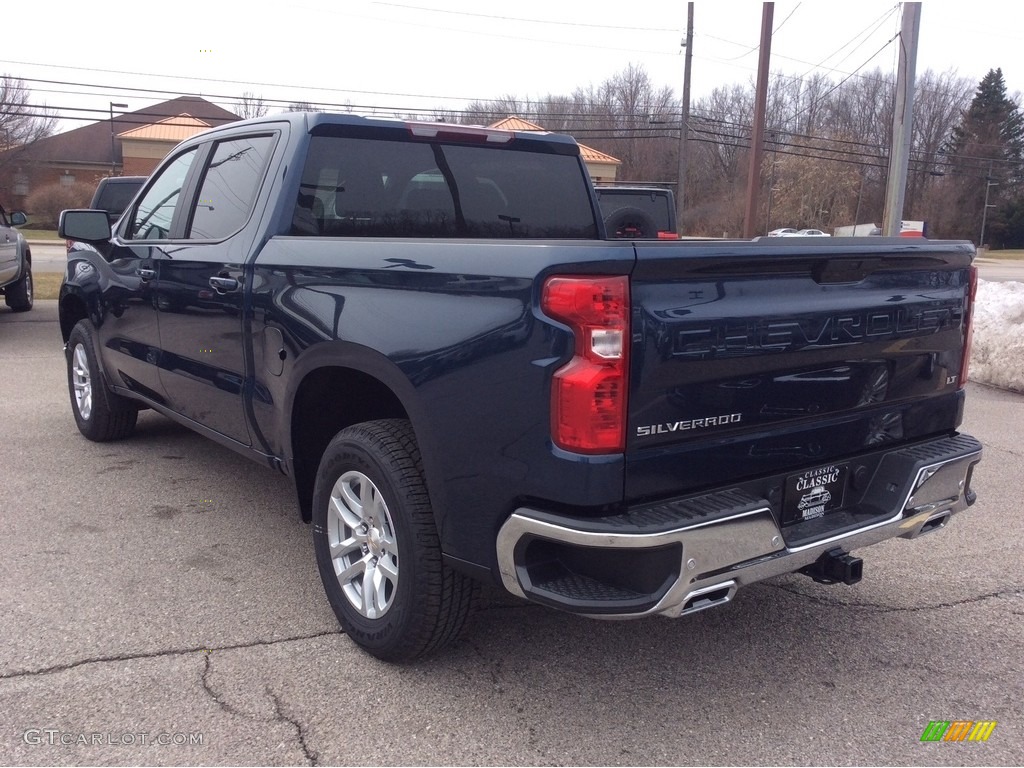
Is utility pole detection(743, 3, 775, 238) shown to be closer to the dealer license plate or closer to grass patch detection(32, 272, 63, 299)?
grass patch detection(32, 272, 63, 299)

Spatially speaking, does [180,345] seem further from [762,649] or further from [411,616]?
[762,649]

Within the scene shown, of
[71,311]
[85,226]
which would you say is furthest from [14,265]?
[85,226]

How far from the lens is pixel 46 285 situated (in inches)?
679

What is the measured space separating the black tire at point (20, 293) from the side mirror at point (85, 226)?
8.89m

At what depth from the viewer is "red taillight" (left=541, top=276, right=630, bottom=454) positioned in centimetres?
240

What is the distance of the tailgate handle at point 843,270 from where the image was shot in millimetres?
2828

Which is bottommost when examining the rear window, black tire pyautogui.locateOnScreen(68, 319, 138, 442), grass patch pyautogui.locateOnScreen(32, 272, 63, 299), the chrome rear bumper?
grass patch pyautogui.locateOnScreen(32, 272, 63, 299)

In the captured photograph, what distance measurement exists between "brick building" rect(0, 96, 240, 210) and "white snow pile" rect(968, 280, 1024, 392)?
132ft

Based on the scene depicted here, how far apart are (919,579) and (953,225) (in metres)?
76.1

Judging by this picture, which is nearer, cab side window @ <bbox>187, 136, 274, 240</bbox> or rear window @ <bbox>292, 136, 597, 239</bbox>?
rear window @ <bbox>292, 136, 597, 239</bbox>

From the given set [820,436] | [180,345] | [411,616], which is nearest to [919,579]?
[820,436]

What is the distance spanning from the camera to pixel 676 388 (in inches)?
99.2

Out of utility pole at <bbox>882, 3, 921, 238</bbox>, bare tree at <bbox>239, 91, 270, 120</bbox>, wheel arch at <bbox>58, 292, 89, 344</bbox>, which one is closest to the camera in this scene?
wheel arch at <bbox>58, 292, 89, 344</bbox>

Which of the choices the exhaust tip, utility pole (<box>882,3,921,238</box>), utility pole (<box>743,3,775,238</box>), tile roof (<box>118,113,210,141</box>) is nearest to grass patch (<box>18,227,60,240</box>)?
tile roof (<box>118,113,210,141</box>)
